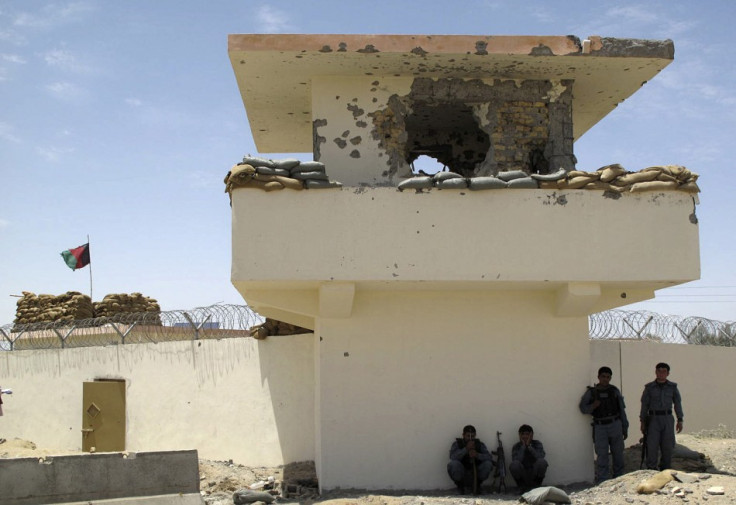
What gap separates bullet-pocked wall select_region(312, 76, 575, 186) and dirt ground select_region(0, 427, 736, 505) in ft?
12.7

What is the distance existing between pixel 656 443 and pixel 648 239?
2.53 meters

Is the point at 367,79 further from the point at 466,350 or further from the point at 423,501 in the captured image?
the point at 423,501

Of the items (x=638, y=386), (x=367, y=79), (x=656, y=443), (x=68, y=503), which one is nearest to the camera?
(x=68, y=503)

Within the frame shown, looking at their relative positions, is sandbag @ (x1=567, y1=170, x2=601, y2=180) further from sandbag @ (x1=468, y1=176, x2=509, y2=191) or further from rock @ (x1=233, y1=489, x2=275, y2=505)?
rock @ (x1=233, y1=489, x2=275, y2=505)

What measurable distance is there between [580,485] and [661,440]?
1.14m

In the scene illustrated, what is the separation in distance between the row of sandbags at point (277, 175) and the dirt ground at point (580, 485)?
3450 millimetres

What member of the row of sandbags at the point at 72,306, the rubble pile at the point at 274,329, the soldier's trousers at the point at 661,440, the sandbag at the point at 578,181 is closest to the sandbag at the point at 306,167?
the sandbag at the point at 578,181

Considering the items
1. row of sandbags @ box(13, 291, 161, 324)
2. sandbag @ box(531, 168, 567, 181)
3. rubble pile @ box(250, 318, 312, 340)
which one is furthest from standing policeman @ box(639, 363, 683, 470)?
row of sandbags @ box(13, 291, 161, 324)

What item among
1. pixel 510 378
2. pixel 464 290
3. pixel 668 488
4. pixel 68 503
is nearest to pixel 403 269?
pixel 464 290

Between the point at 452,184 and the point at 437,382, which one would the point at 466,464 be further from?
the point at 452,184

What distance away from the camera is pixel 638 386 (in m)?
14.4

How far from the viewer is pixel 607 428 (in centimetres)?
1013

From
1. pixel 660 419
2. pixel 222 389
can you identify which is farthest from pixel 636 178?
pixel 222 389

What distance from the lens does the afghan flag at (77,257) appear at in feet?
70.9
